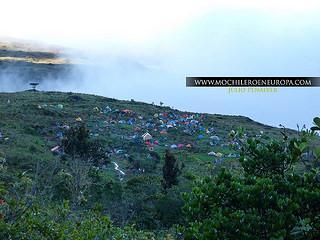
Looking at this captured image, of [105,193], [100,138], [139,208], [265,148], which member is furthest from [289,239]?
[100,138]

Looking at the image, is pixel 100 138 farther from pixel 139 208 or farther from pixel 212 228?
pixel 212 228

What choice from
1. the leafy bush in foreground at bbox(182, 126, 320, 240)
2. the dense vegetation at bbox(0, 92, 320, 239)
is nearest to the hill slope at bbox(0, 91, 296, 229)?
the dense vegetation at bbox(0, 92, 320, 239)

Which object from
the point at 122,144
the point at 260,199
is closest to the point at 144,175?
the point at 122,144

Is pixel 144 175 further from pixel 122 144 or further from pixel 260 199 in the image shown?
pixel 260 199

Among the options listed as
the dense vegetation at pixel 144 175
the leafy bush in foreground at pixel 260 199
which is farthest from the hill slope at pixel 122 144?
the leafy bush in foreground at pixel 260 199

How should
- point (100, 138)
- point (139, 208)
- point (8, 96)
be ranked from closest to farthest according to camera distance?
point (139, 208) → point (100, 138) → point (8, 96)

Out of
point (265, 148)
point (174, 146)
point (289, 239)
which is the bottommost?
point (174, 146)

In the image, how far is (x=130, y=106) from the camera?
53281mm

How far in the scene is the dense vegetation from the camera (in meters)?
4.44

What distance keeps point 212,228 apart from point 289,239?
63 centimetres

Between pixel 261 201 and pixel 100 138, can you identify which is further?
pixel 100 138

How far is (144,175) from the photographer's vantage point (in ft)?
87.0

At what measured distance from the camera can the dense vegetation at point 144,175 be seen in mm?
4438

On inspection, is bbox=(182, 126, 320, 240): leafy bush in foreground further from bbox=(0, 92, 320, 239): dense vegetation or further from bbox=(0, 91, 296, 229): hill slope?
bbox=(0, 91, 296, 229): hill slope
